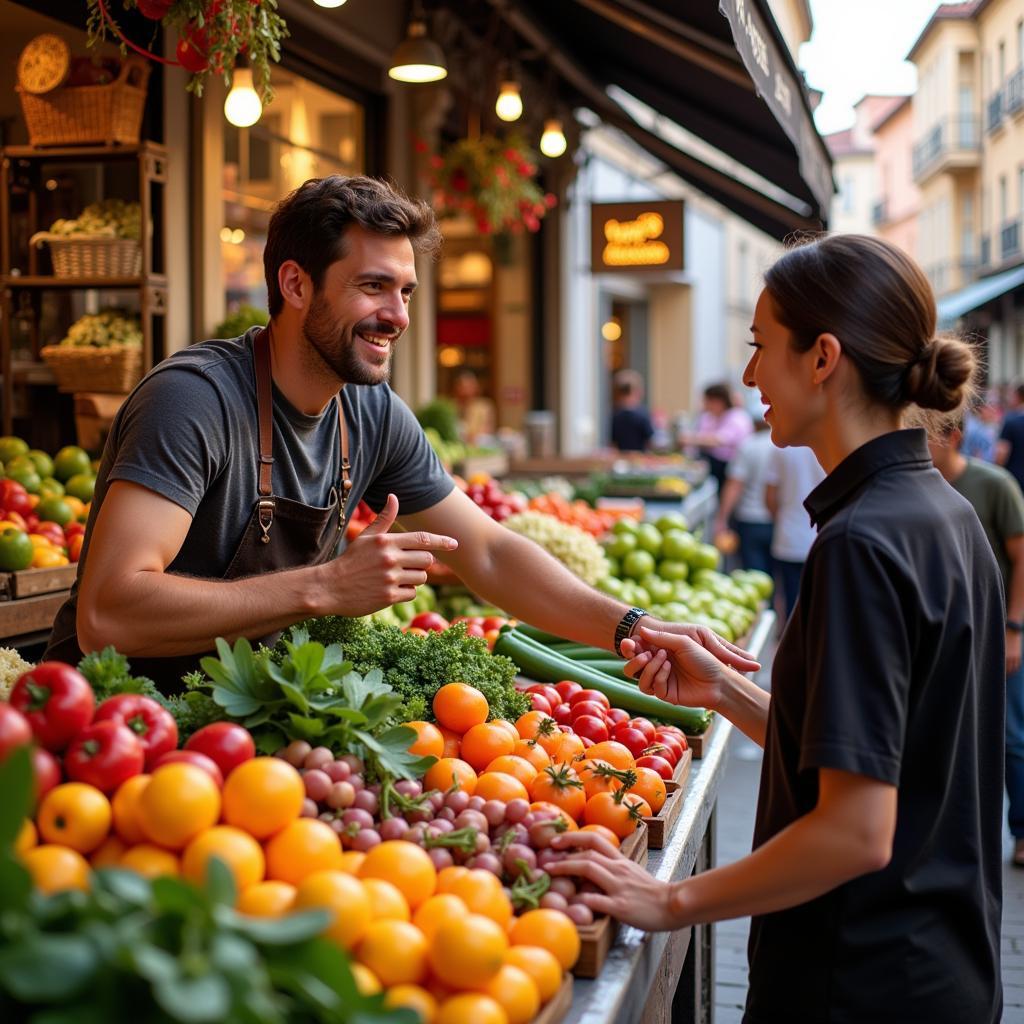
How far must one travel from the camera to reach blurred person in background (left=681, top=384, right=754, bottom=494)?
43.1 feet

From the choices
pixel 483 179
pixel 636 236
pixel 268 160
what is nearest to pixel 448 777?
pixel 268 160

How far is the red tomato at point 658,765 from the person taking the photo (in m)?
2.69

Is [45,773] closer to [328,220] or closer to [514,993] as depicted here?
[514,993]

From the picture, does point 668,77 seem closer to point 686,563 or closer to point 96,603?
point 686,563

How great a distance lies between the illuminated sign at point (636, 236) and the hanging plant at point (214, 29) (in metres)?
8.13

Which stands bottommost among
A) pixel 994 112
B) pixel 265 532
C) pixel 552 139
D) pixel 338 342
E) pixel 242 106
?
pixel 265 532

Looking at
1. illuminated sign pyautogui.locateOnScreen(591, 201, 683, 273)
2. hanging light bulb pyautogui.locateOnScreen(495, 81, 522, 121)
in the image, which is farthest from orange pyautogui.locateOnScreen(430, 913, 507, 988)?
illuminated sign pyautogui.locateOnScreen(591, 201, 683, 273)

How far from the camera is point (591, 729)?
9.34 feet

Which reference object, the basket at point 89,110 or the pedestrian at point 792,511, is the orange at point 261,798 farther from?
the pedestrian at point 792,511

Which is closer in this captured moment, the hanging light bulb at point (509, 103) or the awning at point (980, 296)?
the hanging light bulb at point (509, 103)

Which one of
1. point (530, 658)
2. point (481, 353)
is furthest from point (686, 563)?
point (481, 353)

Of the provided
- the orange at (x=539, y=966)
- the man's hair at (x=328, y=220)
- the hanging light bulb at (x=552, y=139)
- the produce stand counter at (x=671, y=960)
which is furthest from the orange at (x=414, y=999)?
the hanging light bulb at (x=552, y=139)

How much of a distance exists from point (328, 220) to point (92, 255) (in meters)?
3.16

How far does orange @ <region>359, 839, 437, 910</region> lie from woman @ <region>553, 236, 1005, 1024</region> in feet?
0.94
